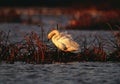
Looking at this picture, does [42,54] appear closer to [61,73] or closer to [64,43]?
[64,43]

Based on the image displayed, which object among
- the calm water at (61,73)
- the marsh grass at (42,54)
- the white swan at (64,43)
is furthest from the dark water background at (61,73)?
the white swan at (64,43)

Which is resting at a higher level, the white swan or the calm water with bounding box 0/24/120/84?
the white swan

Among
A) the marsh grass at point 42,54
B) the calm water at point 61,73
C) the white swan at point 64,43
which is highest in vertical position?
the white swan at point 64,43

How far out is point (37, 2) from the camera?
134 feet

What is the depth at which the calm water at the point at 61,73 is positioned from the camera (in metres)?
9.51

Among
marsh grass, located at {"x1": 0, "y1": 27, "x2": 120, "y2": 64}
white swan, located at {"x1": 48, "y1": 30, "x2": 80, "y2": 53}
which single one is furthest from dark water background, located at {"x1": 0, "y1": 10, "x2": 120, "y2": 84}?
white swan, located at {"x1": 48, "y1": 30, "x2": 80, "y2": 53}

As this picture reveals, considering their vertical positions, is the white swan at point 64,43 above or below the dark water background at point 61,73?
above

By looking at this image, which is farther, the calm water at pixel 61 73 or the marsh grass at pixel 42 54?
the marsh grass at pixel 42 54

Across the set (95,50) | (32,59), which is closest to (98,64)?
(95,50)

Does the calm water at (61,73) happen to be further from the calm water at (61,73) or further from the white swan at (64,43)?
the white swan at (64,43)

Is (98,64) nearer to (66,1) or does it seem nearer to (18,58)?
(18,58)

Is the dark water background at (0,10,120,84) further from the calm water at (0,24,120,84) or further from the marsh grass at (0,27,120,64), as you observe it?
the marsh grass at (0,27,120,64)

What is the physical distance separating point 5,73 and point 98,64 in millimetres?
2177

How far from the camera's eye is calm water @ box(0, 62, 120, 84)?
951 cm
